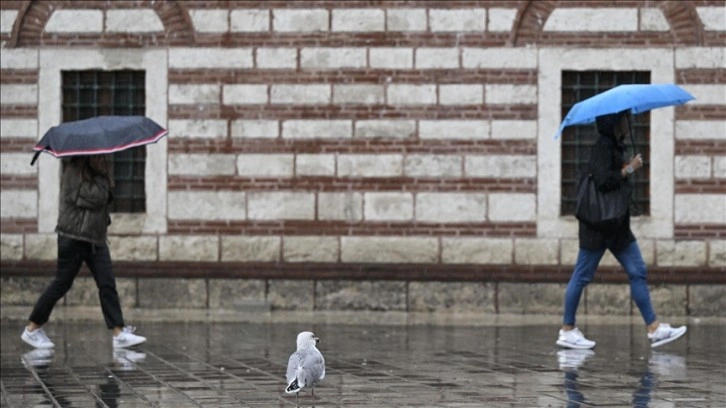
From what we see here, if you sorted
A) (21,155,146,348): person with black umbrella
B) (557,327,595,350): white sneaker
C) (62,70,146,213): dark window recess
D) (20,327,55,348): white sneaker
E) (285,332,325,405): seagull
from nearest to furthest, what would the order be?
(285,332,325,405): seagull
(557,327,595,350): white sneaker
(20,327,55,348): white sneaker
(21,155,146,348): person with black umbrella
(62,70,146,213): dark window recess

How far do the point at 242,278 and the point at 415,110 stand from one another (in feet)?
8.04

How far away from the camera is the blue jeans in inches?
505

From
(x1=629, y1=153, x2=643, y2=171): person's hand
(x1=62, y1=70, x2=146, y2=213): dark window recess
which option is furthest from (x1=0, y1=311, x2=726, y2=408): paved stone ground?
(x1=62, y1=70, x2=146, y2=213): dark window recess

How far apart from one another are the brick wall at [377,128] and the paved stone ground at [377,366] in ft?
3.18

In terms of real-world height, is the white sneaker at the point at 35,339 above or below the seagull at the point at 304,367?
below

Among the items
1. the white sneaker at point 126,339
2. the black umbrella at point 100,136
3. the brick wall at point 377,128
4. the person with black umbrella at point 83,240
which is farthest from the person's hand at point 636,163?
the person with black umbrella at point 83,240

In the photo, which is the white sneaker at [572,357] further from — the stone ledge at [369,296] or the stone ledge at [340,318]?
the stone ledge at [369,296]

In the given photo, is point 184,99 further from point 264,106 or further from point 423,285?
point 423,285

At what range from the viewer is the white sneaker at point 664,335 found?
1263cm

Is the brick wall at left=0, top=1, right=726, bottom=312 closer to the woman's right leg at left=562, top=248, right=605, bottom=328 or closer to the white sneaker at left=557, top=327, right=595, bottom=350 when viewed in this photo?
the woman's right leg at left=562, top=248, right=605, bottom=328

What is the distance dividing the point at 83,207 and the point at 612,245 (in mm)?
4274

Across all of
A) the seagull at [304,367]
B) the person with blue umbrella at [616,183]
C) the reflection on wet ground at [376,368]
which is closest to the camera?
the seagull at [304,367]

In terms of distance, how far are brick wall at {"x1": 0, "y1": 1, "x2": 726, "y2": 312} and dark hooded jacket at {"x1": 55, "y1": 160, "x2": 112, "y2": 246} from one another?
11.1ft

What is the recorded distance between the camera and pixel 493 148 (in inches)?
656
